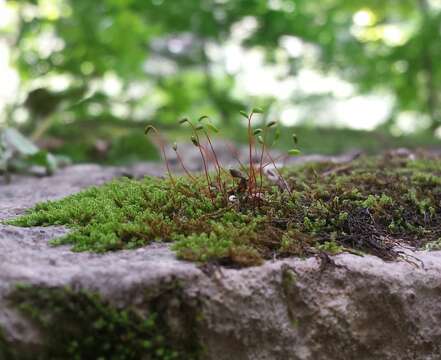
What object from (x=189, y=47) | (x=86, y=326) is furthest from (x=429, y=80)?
(x=86, y=326)

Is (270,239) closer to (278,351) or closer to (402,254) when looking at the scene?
(278,351)

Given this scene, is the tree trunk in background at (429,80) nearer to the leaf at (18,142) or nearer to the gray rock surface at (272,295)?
the gray rock surface at (272,295)

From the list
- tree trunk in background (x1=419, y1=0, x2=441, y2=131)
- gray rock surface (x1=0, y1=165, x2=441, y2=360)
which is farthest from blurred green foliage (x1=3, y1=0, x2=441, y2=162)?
gray rock surface (x1=0, y1=165, x2=441, y2=360)

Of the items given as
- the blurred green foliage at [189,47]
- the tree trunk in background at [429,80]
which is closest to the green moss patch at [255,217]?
the blurred green foliage at [189,47]

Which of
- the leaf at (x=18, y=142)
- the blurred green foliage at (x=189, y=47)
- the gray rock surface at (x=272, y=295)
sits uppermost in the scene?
the blurred green foliage at (x=189, y=47)

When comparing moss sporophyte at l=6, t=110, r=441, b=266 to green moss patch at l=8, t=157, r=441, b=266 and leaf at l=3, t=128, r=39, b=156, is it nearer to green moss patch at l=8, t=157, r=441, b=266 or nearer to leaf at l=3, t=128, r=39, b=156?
green moss patch at l=8, t=157, r=441, b=266

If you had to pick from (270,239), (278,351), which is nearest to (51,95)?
(270,239)
